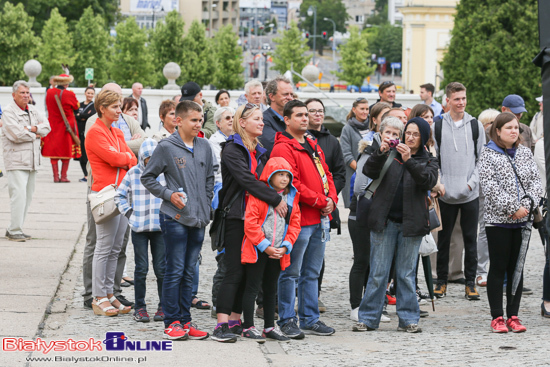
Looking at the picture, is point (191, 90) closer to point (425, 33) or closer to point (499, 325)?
point (499, 325)

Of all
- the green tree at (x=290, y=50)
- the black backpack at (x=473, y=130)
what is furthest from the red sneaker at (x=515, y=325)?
the green tree at (x=290, y=50)

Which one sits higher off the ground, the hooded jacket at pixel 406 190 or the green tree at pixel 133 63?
the green tree at pixel 133 63

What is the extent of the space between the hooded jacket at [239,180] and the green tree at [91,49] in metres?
43.1

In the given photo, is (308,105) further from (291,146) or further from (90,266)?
(90,266)

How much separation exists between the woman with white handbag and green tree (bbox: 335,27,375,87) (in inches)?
2948

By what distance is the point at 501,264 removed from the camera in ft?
26.4

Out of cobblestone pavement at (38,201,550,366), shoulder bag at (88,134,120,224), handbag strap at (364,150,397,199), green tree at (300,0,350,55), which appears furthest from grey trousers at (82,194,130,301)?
green tree at (300,0,350,55)

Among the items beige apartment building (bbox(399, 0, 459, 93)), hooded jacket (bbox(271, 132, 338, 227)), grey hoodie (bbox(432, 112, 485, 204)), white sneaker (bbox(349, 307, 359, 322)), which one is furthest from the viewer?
beige apartment building (bbox(399, 0, 459, 93))

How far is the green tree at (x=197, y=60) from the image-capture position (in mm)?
37781

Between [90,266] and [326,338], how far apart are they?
250cm

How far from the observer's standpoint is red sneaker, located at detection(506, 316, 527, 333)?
7910 millimetres

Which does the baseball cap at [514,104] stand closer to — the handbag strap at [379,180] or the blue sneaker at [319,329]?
the handbag strap at [379,180]

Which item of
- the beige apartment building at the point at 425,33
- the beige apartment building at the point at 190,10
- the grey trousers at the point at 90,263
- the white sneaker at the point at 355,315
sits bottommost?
the white sneaker at the point at 355,315

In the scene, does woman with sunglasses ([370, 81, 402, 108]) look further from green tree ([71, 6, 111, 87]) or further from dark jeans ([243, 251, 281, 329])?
green tree ([71, 6, 111, 87])
